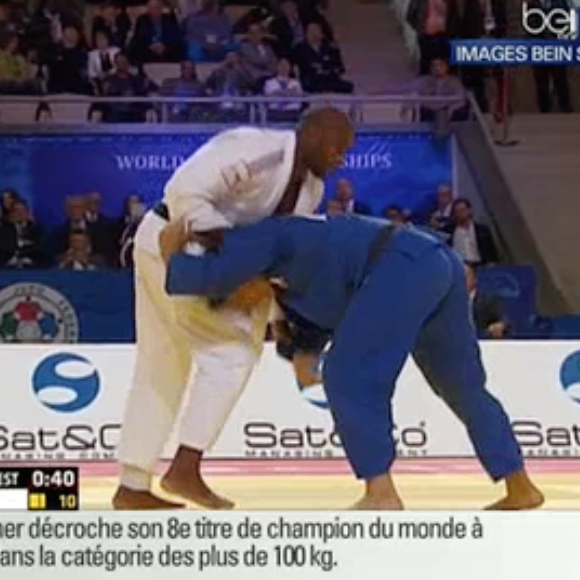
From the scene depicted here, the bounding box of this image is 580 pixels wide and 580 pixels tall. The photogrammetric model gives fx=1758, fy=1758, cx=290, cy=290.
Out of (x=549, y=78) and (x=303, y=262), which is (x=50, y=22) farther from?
(x=549, y=78)

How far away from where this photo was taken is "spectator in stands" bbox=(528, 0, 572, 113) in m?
3.93

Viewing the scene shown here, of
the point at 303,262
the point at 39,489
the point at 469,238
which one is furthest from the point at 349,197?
the point at 39,489

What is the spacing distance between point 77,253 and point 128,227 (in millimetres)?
Answer: 129

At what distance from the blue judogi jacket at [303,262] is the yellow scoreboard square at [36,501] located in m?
0.55

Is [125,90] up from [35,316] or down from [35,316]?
up

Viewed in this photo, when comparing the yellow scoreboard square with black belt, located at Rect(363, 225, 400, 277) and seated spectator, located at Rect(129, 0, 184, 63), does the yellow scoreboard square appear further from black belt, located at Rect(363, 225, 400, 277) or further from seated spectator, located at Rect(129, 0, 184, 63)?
seated spectator, located at Rect(129, 0, 184, 63)

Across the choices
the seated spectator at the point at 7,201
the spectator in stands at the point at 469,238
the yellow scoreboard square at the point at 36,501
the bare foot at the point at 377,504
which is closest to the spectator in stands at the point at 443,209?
the spectator in stands at the point at 469,238

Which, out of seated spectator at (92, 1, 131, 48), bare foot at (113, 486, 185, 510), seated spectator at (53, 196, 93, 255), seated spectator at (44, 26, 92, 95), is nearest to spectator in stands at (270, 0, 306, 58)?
seated spectator at (92, 1, 131, 48)

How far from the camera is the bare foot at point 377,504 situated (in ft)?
13.0

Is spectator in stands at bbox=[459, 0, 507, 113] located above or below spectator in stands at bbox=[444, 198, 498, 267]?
above

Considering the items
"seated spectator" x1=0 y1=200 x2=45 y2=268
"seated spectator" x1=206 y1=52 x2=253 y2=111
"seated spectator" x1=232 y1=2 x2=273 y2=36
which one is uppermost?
Result: "seated spectator" x1=232 y1=2 x2=273 y2=36

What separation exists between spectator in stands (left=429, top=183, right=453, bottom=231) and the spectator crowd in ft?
1.02

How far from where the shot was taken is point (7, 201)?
3.96 metres

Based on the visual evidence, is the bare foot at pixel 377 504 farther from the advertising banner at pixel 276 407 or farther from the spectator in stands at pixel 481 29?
the spectator in stands at pixel 481 29
